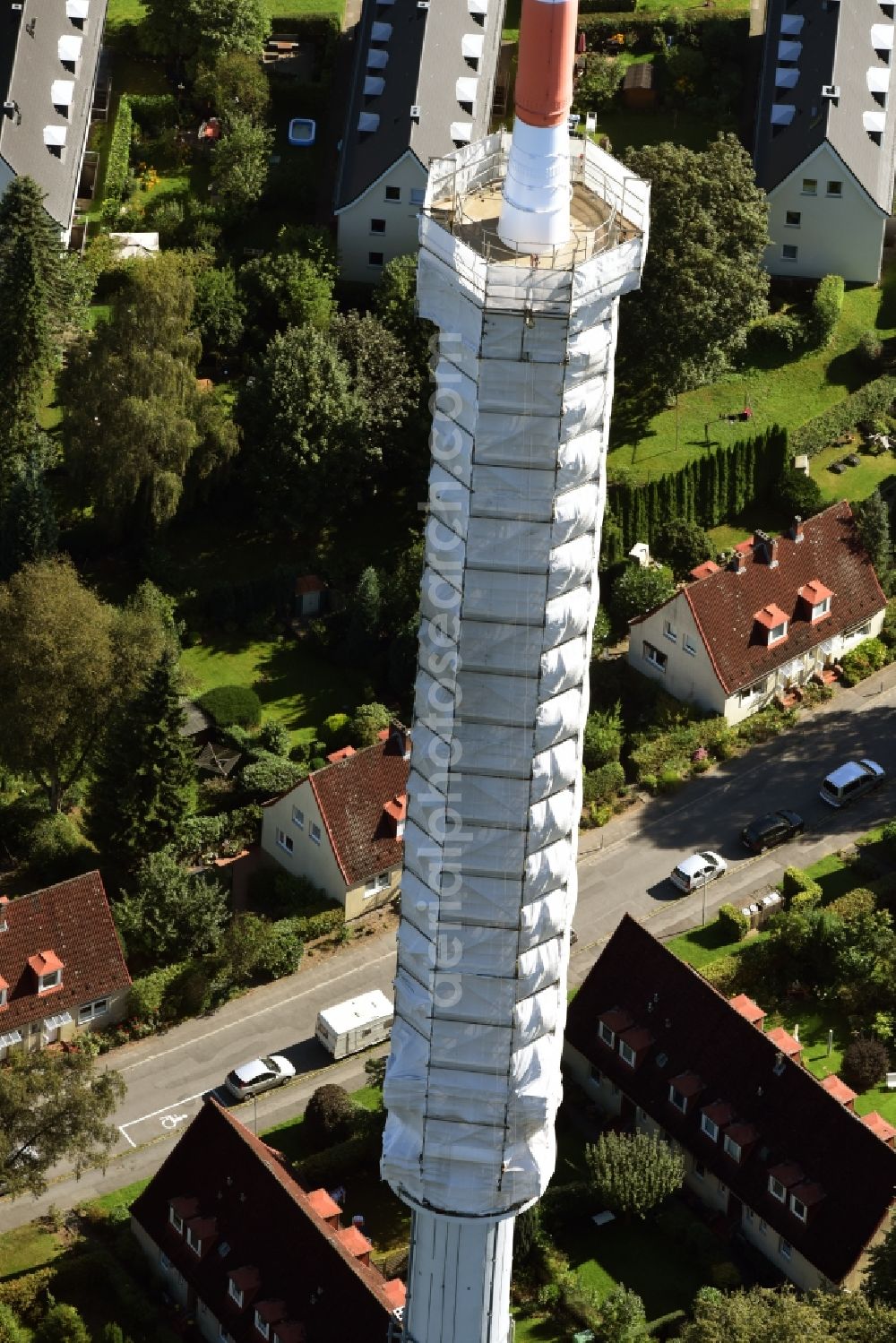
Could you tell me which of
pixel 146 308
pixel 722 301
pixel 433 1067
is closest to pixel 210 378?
pixel 146 308

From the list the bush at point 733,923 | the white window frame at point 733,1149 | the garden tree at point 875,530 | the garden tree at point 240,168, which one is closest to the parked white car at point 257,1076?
the white window frame at point 733,1149

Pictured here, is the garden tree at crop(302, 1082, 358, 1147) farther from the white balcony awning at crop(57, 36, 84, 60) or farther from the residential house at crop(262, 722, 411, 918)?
the white balcony awning at crop(57, 36, 84, 60)

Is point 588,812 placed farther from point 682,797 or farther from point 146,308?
point 146,308

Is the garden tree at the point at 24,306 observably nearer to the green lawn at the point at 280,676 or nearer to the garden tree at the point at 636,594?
the green lawn at the point at 280,676

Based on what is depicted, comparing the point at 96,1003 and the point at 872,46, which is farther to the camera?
the point at 872,46

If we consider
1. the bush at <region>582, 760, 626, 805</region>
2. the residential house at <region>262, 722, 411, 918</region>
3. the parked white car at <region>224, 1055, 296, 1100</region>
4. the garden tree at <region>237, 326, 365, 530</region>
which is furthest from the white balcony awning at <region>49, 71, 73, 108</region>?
the parked white car at <region>224, 1055, 296, 1100</region>

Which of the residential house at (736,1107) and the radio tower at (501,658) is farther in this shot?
the residential house at (736,1107)
